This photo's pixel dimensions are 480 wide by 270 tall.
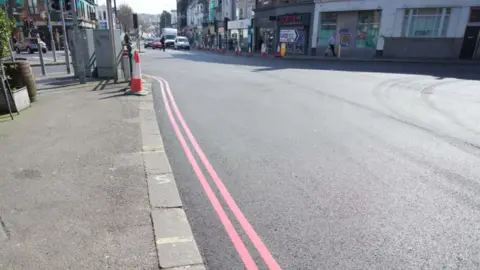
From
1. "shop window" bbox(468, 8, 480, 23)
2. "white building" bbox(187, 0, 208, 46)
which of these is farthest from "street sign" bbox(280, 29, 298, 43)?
"white building" bbox(187, 0, 208, 46)

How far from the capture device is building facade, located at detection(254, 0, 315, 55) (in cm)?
3206

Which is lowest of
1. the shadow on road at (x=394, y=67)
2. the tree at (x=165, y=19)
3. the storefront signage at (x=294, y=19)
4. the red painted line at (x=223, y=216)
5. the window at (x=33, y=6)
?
the red painted line at (x=223, y=216)

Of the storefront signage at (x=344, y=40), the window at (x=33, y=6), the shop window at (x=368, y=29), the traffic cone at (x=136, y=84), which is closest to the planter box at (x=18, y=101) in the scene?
the traffic cone at (x=136, y=84)

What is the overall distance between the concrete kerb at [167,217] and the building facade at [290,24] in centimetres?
2899

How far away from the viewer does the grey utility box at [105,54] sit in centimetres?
1270

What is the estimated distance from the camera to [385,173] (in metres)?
4.70

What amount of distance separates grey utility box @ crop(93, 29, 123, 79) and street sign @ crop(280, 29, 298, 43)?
2282 centimetres

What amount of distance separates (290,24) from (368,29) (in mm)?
7894

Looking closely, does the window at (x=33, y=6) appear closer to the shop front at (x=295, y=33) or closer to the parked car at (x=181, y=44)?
the parked car at (x=181, y=44)

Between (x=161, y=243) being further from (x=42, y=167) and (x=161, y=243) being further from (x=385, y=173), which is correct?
(x=385, y=173)

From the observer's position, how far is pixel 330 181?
445 centimetres

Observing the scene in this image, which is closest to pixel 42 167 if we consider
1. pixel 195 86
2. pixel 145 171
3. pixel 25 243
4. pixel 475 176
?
pixel 145 171

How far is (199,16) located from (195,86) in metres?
67.3

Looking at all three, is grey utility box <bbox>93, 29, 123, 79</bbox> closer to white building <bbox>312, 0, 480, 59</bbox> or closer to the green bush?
the green bush
